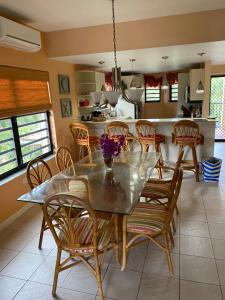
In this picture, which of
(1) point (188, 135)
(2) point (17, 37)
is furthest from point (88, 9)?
(1) point (188, 135)

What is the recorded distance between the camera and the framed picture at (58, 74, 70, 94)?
13.7 feet

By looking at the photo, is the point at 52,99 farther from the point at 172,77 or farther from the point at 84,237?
the point at 172,77

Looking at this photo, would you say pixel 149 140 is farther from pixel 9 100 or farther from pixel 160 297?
pixel 160 297

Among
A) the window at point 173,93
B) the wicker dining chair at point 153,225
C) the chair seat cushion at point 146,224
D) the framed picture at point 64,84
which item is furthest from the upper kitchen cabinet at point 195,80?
the chair seat cushion at point 146,224

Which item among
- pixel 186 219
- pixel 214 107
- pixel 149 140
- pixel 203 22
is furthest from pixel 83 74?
pixel 214 107

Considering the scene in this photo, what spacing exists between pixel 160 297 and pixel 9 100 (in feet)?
8.77

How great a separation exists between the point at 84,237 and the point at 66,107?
10.0 feet

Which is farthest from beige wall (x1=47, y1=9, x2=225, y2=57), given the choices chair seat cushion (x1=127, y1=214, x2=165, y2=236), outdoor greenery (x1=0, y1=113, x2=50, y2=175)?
chair seat cushion (x1=127, y1=214, x2=165, y2=236)

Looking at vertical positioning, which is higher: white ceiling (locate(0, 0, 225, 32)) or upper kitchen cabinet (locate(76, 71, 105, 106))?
white ceiling (locate(0, 0, 225, 32))

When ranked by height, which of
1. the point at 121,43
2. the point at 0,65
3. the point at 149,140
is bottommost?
the point at 149,140

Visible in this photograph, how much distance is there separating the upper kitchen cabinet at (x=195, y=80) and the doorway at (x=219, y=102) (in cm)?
151

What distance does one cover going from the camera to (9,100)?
292cm

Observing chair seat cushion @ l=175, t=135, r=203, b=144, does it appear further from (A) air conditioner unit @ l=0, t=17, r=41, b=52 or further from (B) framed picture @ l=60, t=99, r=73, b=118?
(A) air conditioner unit @ l=0, t=17, r=41, b=52

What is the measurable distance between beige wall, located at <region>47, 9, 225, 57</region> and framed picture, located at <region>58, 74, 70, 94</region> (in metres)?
0.52
